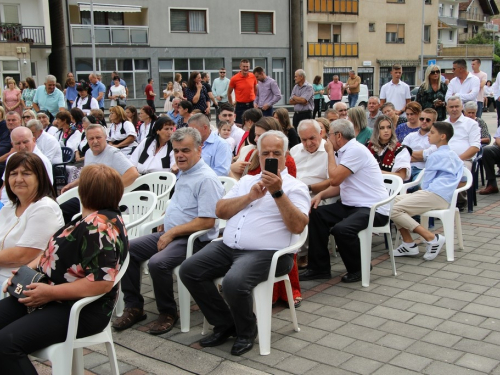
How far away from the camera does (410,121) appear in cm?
805

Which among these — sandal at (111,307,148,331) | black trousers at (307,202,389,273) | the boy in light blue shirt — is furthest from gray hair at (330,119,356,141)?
sandal at (111,307,148,331)

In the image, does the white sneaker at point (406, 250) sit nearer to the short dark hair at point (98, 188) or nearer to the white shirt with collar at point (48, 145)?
the short dark hair at point (98, 188)

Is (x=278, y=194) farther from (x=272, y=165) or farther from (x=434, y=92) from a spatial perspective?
(x=434, y=92)

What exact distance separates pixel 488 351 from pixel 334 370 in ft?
3.49

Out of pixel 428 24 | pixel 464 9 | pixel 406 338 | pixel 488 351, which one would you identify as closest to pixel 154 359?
pixel 406 338

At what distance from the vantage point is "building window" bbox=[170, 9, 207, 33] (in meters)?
33.3

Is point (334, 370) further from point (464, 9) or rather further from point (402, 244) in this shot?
point (464, 9)

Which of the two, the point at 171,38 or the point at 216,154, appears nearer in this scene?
the point at 216,154

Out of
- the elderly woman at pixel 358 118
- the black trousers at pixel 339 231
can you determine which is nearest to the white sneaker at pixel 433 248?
the black trousers at pixel 339 231

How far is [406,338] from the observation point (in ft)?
13.2

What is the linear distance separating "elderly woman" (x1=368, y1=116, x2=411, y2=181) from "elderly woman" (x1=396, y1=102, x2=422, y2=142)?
1474 millimetres

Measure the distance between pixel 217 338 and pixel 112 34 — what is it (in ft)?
98.5

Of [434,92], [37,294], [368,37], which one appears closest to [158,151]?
[37,294]

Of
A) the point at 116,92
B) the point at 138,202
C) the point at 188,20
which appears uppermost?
the point at 188,20
